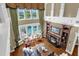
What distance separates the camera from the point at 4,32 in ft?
5.12

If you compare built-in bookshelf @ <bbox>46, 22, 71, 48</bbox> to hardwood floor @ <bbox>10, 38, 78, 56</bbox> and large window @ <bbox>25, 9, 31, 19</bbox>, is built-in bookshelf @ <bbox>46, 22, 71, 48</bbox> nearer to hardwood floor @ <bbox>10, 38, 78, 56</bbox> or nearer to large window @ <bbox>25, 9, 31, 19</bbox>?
hardwood floor @ <bbox>10, 38, 78, 56</bbox>

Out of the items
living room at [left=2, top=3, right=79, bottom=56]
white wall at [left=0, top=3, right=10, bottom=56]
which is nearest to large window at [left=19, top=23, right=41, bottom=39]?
living room at [left=2, top=3, right=79, bottom=56]

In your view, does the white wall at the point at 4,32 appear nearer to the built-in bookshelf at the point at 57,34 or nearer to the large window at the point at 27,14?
the large window at the point at 27,14

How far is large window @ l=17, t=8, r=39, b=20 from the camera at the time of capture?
1563mm

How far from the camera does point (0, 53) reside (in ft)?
5.16

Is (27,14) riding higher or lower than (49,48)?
higher

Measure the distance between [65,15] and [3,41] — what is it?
0.60m

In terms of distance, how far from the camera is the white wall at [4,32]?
1.54 m

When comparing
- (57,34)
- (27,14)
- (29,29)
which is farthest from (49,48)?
(27,14)

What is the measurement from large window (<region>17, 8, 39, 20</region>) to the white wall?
0.39ft

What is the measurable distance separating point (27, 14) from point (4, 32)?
0.26 m

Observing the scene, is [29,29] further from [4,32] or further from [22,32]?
[4,32]

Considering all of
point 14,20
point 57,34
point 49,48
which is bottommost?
point 49,48

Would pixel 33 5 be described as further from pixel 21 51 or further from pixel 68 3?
pixel 21 51
